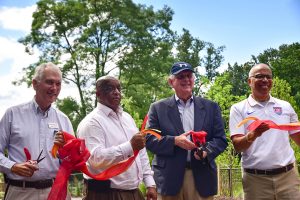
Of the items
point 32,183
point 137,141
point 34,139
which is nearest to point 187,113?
point 137,141

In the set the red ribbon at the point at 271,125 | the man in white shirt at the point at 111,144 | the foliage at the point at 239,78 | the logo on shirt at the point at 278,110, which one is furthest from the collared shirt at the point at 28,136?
the foliage at the point at 239,78

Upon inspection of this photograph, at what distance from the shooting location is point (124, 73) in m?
25.0

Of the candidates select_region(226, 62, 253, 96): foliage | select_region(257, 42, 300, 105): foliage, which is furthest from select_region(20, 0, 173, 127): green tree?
select_region(226, 62, 253, 96): foliage

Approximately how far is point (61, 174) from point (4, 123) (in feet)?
2.53

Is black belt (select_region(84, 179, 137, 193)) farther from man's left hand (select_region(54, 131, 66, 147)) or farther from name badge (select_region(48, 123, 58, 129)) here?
name badge (select_region(48, 123, 58, 129))

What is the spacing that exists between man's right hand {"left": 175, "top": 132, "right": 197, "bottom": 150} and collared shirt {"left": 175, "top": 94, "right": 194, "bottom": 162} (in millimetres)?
267

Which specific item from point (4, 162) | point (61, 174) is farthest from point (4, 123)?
point (61, 174)

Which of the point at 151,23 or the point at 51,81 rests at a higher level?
the point at 151,23

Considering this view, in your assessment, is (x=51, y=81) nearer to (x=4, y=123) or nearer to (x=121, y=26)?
(x=4, y=123)

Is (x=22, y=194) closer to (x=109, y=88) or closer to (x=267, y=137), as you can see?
(x=109, y=88)

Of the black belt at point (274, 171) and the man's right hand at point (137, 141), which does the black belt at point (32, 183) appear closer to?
the man's right hand at point (137, 141)

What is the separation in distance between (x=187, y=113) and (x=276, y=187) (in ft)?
4.37

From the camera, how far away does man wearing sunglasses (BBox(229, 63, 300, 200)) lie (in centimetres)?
489

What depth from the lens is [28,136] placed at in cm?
419
